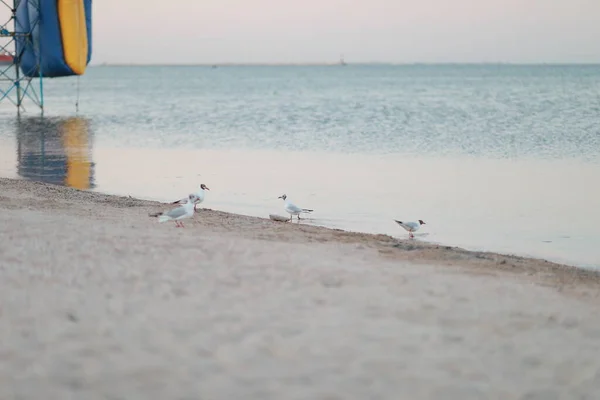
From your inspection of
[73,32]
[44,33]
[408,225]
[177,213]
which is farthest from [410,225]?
[44,33]

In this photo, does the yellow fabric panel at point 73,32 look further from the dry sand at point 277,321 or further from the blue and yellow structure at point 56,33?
the dry sand at point 277,321

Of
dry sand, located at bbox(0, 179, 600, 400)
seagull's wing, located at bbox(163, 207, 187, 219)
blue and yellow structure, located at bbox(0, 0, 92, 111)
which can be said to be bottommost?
seagull's wing, located at bbox(163, 207, 187, 219)

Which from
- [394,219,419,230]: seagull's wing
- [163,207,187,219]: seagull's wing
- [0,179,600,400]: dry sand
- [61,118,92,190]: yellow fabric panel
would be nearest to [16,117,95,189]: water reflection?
[61,118,92,190]: yellow fabric panel

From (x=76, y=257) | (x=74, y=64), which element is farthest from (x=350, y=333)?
(x=74, y=64)

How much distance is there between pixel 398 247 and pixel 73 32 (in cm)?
2884

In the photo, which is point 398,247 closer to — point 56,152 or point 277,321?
point 277,321

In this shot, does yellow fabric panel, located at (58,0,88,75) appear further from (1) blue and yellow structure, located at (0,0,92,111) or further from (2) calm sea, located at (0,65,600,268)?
(2) calm sea, located at (0,65,600,268)

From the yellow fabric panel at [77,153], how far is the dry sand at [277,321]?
7927mm

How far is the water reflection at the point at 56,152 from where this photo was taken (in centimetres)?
1666

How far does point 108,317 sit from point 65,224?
12.1 ft

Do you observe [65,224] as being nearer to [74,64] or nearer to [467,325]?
[467,325]

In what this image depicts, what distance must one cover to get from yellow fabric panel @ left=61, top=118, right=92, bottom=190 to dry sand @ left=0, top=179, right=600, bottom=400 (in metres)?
7.93

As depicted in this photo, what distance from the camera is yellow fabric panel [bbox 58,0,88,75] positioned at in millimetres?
34688

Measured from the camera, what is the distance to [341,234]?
33.8ft
